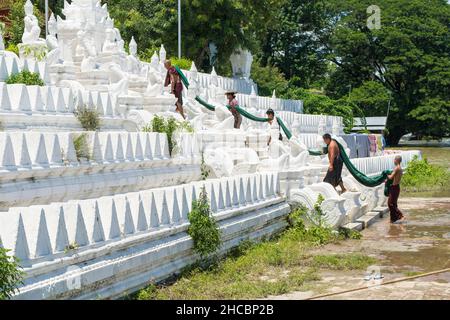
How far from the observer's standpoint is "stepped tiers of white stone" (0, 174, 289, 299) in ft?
23.0

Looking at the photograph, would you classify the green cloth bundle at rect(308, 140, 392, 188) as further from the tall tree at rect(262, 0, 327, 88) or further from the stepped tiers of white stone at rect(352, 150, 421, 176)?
the tall tree at rect(262, 0, 327, 88)

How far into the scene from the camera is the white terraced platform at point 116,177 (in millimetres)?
7543

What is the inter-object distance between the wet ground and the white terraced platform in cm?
83

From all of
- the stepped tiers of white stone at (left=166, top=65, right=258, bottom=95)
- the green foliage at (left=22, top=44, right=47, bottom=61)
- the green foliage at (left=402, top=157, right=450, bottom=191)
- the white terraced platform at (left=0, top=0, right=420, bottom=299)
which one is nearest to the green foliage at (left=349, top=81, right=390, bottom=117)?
the stepped tiers of white stone at (left=166, top=65, right=258, bottom=95)

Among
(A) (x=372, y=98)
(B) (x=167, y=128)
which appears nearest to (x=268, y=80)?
(A) (x=372, y=98)

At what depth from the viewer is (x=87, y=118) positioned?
13484 mm

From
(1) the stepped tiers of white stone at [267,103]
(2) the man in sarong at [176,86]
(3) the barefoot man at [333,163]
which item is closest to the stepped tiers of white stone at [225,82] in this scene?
(1) the stepped tiers of white stone at [267,103]

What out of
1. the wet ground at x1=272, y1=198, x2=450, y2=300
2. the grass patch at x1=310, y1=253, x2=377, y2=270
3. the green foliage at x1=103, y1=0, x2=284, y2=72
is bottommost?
the wet ground at x1=272, y1=198, x2=450, y2=300

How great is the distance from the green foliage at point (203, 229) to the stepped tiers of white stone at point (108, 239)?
102mm

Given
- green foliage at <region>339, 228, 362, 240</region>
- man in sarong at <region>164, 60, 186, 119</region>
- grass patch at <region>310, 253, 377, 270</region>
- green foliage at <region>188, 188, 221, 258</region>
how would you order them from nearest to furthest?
green foliage at <region>188, 188, 221, 258</region> → grass patch at <region>310, 253, 377, 270</region> → green foliage at <region>339, 228, 362, 240</region> → man in sarong at <region>164, 60, 186, 119</region>

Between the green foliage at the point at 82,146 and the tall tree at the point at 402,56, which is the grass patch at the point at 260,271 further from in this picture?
the tall tree at the point at 402,56

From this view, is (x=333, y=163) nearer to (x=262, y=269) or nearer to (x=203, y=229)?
(x=262, y=269)

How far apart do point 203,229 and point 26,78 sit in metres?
5.60

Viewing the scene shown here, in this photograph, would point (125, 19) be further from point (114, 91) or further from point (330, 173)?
point (330, 173)
